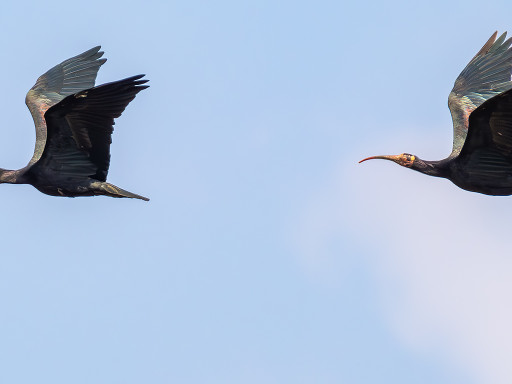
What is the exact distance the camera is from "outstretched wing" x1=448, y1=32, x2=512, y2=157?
19.8 m

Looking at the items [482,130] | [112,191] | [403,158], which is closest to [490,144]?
[482,130]

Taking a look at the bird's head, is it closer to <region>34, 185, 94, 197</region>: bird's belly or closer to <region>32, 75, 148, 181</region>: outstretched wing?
<region>32, 75, 148, 181</region>: outstretched wing

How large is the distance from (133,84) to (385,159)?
4.42 m

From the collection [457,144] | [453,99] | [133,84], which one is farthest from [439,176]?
[133,84]

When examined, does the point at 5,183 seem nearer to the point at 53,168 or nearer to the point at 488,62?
the point at 53,168

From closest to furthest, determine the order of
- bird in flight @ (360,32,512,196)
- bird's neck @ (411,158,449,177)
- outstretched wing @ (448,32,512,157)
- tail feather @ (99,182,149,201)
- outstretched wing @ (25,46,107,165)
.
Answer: bird in flight @ (360,32,512,196) → bird's neck @ (411,158,449,177) → tail feather @ (99,182,149,201) → outstretched wing @ (448,32,512,157) → outstretched wing @ (25,46,107,165)

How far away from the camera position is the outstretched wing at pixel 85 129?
17359mm

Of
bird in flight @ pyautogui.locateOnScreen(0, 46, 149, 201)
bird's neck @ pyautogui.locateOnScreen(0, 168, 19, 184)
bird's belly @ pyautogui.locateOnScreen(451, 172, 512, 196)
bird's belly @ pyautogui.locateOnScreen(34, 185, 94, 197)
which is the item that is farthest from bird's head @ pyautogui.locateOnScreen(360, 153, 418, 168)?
bird's neck @ pyautogui.locateOnScreen(0, 168, 19, 184)

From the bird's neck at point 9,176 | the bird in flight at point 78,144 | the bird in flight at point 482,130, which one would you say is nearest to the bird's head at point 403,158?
the bird in flight at point 482,130

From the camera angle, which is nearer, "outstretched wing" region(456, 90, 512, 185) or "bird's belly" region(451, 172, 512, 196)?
"outstretched wing" region(456, 90, 512, 185)

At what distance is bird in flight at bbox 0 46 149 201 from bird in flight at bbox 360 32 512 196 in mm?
4196

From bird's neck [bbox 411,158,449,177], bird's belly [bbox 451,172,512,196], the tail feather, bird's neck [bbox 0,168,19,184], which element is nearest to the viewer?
bird's belly [bbox 451,172,512,196]

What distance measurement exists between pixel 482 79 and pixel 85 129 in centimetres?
694

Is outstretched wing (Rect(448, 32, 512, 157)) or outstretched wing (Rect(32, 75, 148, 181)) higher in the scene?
outstretched wing (Rect(448, 32, 512, 157))
